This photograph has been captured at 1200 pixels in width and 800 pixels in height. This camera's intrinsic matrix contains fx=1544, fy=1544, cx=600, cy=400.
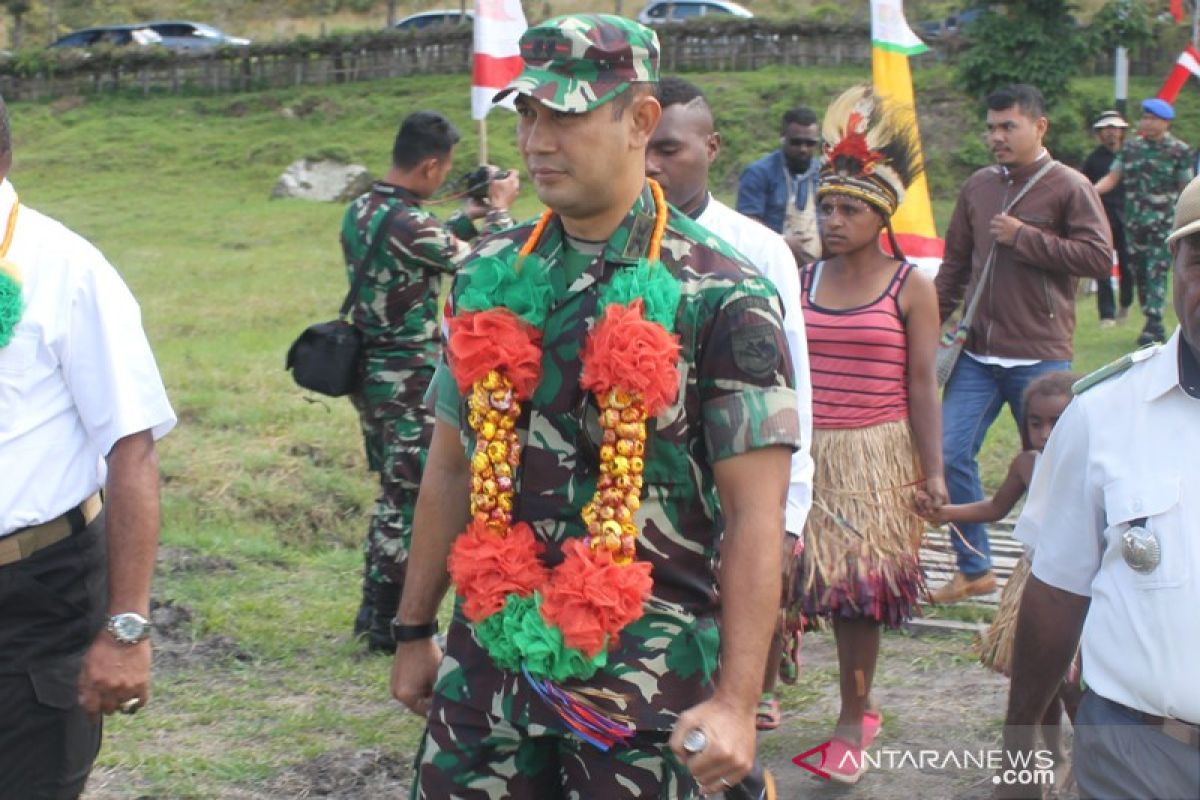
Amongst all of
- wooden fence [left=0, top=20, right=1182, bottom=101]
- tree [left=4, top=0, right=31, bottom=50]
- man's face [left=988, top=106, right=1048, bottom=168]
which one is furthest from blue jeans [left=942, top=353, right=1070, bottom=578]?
tree [left=4, top=0, right=31, bottom=50]

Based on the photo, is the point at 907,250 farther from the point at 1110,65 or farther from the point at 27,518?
the point at 1110,65

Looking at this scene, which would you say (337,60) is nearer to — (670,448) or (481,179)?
(481,179)

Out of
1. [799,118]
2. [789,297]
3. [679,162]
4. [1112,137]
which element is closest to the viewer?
Answer: [789,297]

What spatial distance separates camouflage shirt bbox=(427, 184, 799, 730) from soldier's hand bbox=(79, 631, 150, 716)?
878mm

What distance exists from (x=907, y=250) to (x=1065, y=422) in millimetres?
5932

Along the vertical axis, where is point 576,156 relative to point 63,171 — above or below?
above

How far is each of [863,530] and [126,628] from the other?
9.10ft

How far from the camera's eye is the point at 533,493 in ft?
10.2

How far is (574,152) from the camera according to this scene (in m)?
3.04

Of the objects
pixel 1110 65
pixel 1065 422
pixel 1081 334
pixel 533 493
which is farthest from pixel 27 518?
pixel 1110 65

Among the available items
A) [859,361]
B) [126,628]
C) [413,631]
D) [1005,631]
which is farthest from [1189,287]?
[859,361]

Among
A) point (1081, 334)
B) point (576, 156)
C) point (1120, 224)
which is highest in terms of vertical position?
point (576, 156)

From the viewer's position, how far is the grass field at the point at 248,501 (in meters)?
5.62

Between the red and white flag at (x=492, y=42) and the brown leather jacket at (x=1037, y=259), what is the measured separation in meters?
2.40
